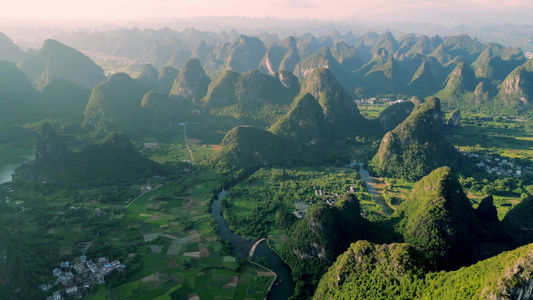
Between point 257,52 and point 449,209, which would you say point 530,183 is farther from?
point 257,52

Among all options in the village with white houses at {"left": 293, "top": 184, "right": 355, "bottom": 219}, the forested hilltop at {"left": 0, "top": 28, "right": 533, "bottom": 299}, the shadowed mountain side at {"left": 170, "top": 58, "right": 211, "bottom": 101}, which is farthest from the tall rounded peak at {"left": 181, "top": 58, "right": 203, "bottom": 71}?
the village with white houses at {"left": 293, "top": 184, "right": 355, "bottom": 219}

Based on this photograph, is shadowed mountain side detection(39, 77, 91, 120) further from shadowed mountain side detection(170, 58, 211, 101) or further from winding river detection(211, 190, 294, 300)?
winding river detection(211, 190, 294, 300)

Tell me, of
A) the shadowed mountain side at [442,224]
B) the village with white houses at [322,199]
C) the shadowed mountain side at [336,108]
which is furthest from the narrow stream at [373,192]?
the shadowed mountain side at [336,108]

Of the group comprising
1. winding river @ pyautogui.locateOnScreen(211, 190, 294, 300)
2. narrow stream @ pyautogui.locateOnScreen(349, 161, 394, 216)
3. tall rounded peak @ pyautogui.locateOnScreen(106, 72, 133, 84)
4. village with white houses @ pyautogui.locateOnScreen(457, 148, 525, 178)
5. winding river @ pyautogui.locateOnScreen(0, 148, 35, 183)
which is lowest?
winding river @ pyautogui.locateOnScreen(0, 148, 35, 183)

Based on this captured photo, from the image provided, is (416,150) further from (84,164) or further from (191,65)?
(191,65)

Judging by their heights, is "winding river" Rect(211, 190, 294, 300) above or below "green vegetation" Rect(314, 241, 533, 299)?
below

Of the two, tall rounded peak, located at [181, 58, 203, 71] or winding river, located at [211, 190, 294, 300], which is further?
tall rounded peak, located at [181, 58, 203, 71]

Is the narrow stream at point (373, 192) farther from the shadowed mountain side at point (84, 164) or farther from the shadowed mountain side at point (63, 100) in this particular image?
the shadowed mountain side at point (63, 100)
